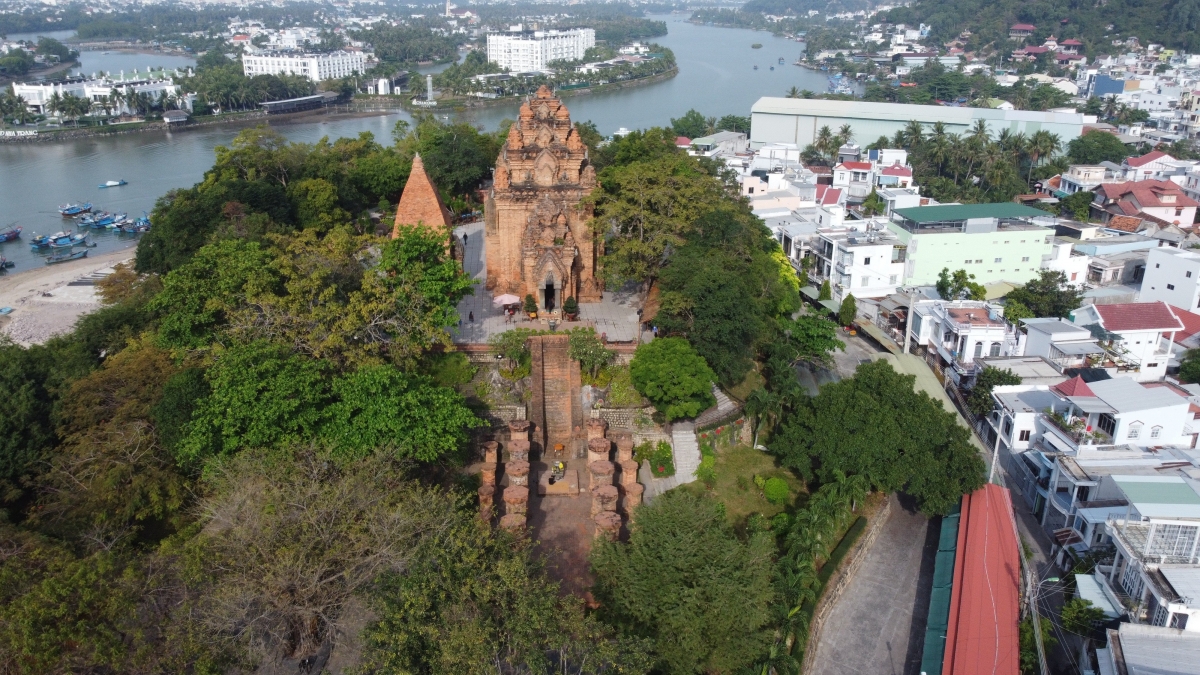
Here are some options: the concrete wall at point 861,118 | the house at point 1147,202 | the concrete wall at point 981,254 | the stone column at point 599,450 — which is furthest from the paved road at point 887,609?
Answer: the concrete wall at point 861,118

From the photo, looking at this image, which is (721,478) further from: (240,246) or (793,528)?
(240,246)

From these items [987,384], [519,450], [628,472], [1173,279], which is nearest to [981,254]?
[1173,279]

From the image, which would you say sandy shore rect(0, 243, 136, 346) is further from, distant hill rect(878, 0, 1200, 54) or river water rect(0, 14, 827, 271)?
distant hill rect(878, 0, 1200, 54)

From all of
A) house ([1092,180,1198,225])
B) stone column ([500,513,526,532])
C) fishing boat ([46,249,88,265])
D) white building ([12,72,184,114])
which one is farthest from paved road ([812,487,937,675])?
white building ([12,72,184,114])

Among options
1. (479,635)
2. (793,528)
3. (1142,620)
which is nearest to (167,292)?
(479,635)

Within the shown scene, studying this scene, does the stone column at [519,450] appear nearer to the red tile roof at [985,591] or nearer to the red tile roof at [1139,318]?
the red tile roof at [985,591]

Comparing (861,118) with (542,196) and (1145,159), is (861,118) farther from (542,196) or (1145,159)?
(542,196)
